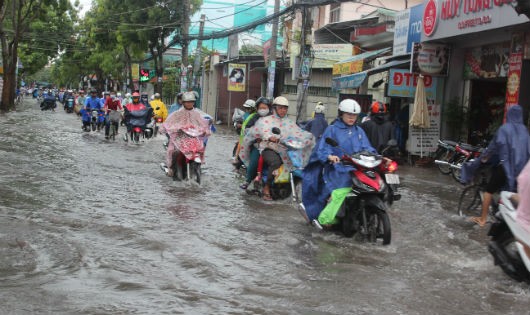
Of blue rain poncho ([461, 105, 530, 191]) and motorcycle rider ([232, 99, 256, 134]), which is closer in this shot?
blue rain poncho ([461, 105, 530, 191])

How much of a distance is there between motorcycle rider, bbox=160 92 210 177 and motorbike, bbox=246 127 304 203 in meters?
1.55

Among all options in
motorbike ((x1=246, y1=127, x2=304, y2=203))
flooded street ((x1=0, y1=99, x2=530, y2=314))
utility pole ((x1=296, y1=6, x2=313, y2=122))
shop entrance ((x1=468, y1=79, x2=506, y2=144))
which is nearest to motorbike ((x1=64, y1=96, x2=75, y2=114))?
utility pole ((x1=296, y1=6, x2=313, y2=122))

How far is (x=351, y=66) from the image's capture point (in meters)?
20.7

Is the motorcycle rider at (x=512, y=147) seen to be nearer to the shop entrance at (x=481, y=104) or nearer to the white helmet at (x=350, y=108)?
the white helmet at (x=350, y=108)

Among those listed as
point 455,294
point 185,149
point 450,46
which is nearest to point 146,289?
point 455,294

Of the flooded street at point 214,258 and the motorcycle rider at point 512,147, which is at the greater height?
the motorcycle rider at point 512,147

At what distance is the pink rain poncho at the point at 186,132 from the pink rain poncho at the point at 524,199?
669cm

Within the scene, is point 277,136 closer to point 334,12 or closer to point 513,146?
point 513,146

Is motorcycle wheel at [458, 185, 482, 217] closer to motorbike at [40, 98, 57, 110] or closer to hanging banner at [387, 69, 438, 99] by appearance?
hanging banner at [387, 69, 438, 99]

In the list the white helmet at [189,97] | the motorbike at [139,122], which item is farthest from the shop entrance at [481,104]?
the motorbike at [139,122]

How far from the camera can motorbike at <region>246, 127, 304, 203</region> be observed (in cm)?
955

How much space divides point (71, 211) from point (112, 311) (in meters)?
3.94

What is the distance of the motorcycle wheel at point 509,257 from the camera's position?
5.63m

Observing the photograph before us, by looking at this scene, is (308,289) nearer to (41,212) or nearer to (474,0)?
(41,212)
